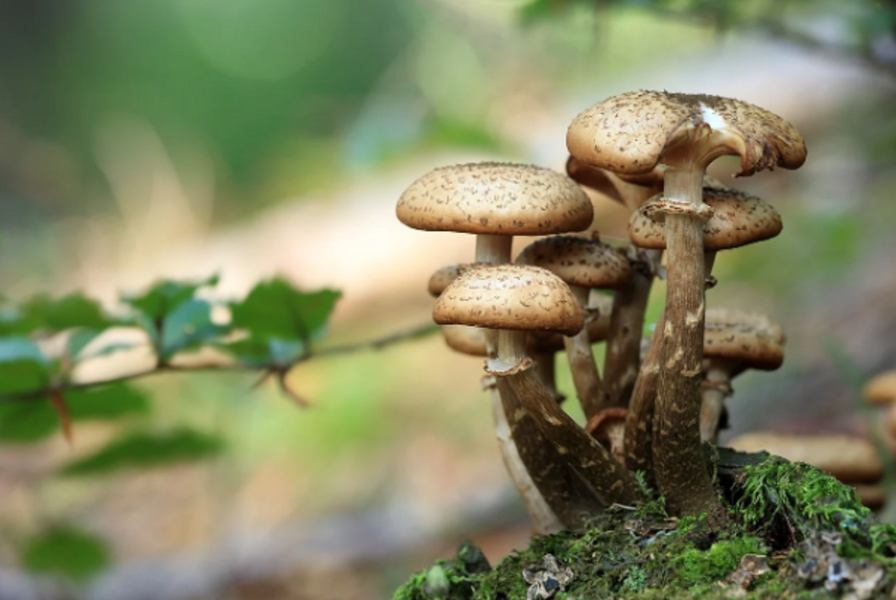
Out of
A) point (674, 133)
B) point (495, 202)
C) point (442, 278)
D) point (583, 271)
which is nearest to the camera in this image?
point (674, 133)

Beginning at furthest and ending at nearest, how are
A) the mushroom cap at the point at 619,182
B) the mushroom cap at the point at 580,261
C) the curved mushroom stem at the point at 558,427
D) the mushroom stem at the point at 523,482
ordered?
the mushroom stem at the point at 523,482 → the mushroom cap at the point at 619,182 → the mushroom cap at the point at 580,261 → the curved mushroom stem at the point at 558,427

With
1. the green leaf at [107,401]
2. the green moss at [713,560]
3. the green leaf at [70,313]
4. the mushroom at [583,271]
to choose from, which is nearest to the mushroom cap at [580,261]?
the mushroom at [583,271]

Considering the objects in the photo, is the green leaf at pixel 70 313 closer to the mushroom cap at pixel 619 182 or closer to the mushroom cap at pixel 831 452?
the mushroom cap at pixel 619 182

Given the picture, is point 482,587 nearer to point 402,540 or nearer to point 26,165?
point 402,540

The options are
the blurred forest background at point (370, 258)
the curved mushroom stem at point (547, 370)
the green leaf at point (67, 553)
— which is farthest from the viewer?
the blurred forest background at point (370, 258)

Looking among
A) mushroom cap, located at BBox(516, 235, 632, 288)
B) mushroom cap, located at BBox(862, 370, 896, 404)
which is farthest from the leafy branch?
mushroom cap, located at BBox(862, 370, 896, 404)

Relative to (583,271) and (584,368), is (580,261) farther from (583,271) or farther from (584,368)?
(584,368)

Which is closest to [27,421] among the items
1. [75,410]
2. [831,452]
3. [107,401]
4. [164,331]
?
[75,410]
